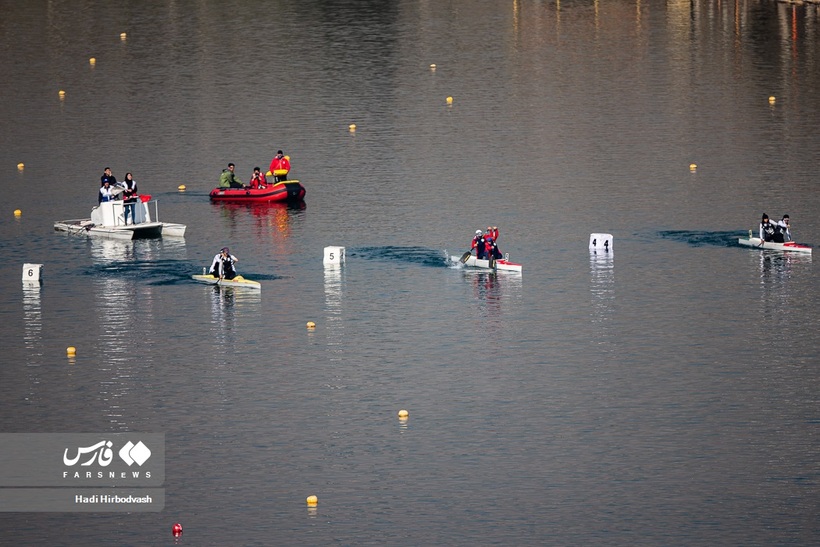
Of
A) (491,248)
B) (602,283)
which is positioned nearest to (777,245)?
(602,283)

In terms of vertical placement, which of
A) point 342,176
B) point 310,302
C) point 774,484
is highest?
point 342,176

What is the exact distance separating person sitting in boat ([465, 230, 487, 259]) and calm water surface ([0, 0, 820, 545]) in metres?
1.50

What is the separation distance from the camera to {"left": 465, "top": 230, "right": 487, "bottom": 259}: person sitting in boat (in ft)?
232

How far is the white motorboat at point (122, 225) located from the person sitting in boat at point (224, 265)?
346 inches

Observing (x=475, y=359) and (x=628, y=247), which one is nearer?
(x=475, y=359)

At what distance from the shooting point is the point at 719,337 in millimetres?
62625

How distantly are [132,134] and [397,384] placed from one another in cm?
5135

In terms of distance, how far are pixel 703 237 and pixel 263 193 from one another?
76.7 ft

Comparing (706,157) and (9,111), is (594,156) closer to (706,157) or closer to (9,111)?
(706,157)

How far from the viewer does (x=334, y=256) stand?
7256 centimetres

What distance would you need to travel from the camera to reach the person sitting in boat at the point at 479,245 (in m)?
70.7

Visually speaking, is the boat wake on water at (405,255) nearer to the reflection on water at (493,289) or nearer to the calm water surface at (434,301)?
the calm water surface at (434,301)

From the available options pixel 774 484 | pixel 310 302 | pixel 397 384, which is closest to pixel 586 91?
pixel 310 302

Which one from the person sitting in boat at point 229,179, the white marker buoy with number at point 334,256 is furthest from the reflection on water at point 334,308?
the person sitting in boat at point 229,179
